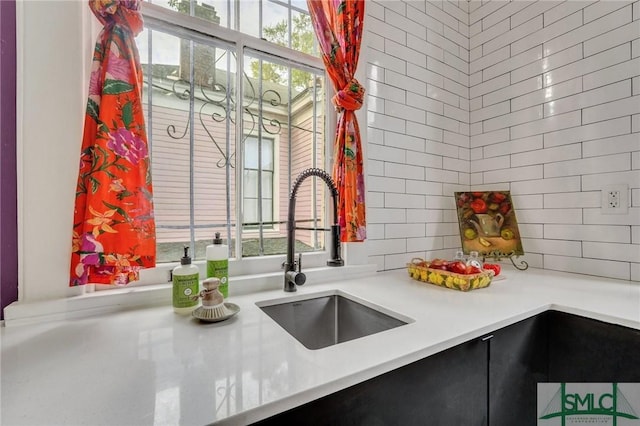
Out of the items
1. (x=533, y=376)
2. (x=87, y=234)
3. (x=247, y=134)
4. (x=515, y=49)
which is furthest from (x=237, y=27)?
(x=533, y=376)

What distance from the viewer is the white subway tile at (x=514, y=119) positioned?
5.09 ft

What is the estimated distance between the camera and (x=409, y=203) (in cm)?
158

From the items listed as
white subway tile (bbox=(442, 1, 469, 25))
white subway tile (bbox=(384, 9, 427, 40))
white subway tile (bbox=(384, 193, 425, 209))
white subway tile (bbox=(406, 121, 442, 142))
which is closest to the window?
white subway tile (bbox=(384, 193, 425, 209))

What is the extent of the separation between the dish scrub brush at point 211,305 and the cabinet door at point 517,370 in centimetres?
75

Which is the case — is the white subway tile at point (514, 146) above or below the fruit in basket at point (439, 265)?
above

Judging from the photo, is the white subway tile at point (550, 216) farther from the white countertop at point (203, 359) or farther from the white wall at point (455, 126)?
the white countertop at point (203, 359)

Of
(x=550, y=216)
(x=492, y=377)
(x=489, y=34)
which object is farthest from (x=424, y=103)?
(x=492, y=377)

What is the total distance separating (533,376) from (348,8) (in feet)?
5.24

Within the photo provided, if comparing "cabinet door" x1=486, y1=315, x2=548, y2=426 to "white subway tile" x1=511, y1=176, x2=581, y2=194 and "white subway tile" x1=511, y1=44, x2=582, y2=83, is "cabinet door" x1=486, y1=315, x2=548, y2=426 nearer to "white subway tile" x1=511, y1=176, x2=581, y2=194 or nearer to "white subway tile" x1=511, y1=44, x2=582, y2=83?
"white subway tile" x1=511, y1=176, x2=581, y2=194

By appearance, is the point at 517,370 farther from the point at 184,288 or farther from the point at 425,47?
the point at 425,47

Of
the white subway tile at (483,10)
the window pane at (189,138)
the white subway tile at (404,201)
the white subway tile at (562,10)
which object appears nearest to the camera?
the window pane at (189,138)

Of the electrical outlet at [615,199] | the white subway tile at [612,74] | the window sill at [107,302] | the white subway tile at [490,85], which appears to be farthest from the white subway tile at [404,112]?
the window sill at [107,302]

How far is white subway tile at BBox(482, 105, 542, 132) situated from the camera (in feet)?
5.09

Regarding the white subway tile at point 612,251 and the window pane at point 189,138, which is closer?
the window pane at point 189,138
